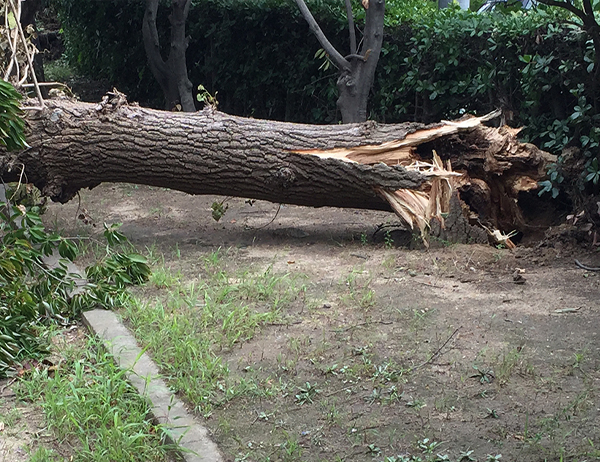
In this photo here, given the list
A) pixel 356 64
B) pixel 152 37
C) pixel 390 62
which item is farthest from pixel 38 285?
pixel 152 37

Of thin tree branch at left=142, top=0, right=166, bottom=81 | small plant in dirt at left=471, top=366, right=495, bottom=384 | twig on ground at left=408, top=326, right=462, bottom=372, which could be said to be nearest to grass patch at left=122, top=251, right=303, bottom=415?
twig on ground at left=408, top=326, right=462, bottom=372

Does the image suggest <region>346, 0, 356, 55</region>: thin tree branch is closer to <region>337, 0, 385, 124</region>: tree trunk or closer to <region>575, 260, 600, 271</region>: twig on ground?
<region>337, 0, 385, 124</region>: tree trunk

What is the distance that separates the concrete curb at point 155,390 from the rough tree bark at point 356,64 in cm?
465

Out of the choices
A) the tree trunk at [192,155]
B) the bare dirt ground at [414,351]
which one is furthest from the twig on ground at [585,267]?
the tree trunk at [192,155]

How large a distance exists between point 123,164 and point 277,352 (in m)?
2.75

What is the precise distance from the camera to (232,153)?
6176 mm

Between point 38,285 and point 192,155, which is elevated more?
point 192,155

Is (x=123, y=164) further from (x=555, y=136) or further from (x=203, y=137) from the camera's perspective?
(x=555, y=136)

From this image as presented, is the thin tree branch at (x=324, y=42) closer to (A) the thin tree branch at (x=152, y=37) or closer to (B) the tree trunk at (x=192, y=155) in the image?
(B) the tree trunk at (x=192, y=155)

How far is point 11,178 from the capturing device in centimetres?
629

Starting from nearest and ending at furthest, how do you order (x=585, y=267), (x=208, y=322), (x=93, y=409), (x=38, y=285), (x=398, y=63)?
(x=93, y=409) → (x=208, y=322) → (x=38, y=285) → (x=585, y=267) → (x=398, y=63)

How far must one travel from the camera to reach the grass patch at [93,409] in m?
3.23

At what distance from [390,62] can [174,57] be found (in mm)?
3159

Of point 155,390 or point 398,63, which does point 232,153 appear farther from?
point 398,63
